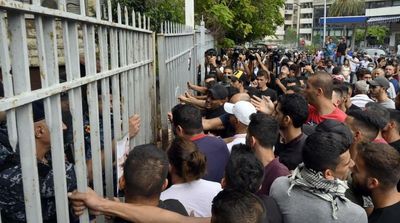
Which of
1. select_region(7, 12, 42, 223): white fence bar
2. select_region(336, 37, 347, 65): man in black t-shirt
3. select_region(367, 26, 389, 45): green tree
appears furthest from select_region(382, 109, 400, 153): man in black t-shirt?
select_region(367, 26, 389, 45): green tree

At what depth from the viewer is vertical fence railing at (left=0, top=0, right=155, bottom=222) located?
1269 mm

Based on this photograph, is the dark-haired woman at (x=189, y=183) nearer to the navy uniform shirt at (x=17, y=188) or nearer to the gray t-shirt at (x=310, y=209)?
the gray t-shirt at (x=310, y=209)

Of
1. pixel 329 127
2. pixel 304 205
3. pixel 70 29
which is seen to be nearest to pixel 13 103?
pixel 70 29

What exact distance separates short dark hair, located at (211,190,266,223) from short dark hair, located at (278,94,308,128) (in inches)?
56.2

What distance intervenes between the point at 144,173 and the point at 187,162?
51 centimetres

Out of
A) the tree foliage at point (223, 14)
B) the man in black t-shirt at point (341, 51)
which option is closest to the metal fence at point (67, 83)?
the tree foliage at point (223, 14)

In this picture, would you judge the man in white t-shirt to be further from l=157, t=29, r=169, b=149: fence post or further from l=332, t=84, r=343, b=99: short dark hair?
l=332, t=84, r=343, b=99: short dark hair

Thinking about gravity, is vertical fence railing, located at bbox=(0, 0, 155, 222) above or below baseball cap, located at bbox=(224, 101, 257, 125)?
above

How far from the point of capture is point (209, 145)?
9.57 feet

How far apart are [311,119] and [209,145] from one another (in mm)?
1411

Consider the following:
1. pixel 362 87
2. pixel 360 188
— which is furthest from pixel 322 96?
pixel 362 87

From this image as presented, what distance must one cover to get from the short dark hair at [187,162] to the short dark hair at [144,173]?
434 mm

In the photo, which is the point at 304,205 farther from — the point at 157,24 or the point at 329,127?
the point at 157,24

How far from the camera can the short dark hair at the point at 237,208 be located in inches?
65.1
